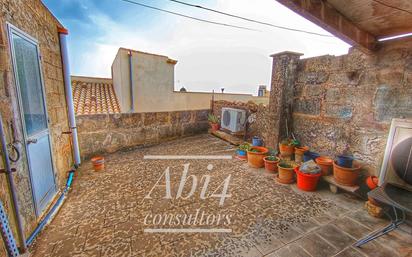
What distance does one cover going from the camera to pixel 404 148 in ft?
5.81

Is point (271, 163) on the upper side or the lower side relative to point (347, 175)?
lower

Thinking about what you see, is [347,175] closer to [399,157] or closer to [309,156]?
[399,157]

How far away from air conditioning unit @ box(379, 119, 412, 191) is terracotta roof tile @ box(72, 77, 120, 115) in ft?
20.7

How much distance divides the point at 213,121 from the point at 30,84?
4.39 meters

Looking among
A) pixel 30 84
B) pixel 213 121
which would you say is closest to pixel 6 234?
pixel 30 84

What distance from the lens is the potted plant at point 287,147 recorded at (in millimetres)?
3234

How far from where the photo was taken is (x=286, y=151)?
3.25m

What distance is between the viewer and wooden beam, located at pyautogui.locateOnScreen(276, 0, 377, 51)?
4.78ft

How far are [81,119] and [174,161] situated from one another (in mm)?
2258

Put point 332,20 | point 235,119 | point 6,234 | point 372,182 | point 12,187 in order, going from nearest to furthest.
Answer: point 6,234
point 12,187
point 332,20
point 372,182
point 235,119

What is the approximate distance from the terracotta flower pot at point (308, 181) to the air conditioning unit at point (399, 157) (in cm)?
69

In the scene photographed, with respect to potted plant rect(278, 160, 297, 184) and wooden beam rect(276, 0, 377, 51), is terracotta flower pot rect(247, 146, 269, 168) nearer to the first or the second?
potted plant rect(278, 160, 297, 184)

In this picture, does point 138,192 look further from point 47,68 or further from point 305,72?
point 305,72

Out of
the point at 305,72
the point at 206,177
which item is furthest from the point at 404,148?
the point at 206,177
